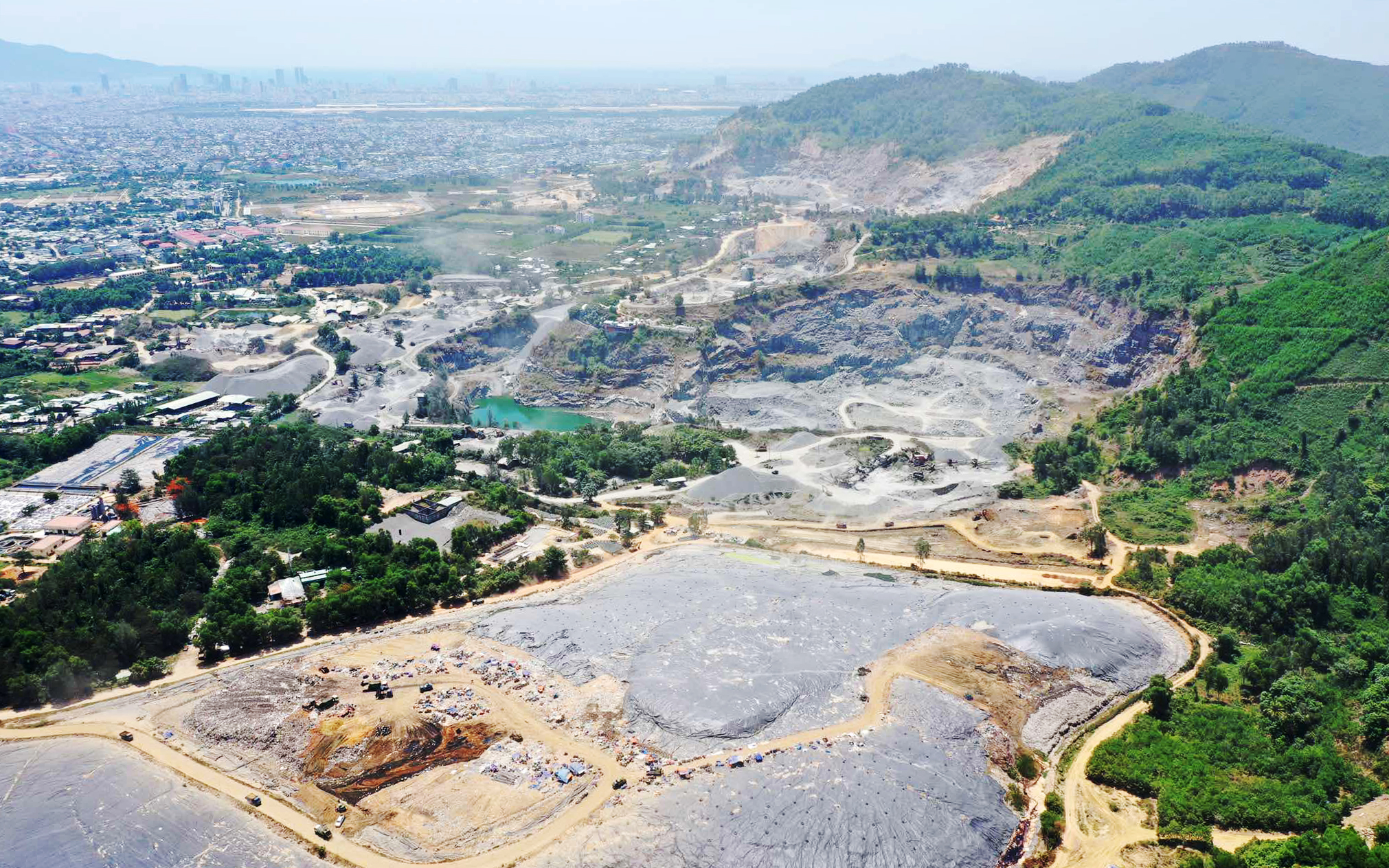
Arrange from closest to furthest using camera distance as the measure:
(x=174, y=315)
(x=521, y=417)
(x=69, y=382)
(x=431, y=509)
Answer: (x=431, y=509) → (x=69, y=382) → (x=521, y=417) → (x=174, y=315)

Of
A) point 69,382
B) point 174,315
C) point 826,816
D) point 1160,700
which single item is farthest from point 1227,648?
point 174,315

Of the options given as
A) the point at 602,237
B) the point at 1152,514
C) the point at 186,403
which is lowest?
the point at 186,403

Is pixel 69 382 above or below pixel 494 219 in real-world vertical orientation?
below

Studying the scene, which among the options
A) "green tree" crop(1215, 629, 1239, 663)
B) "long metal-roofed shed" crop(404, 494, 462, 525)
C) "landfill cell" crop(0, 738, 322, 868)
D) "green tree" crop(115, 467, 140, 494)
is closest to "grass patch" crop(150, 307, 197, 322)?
"green tree" crop(115, 467, 140, 494)

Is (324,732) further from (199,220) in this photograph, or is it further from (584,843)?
(199,220)

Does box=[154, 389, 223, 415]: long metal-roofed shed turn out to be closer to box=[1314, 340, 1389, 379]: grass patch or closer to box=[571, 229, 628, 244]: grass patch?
box=[571, 229, 628, 244]: grass patch

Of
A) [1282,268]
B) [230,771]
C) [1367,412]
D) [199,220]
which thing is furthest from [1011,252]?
[199,220]

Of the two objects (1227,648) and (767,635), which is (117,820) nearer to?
(767,635)
